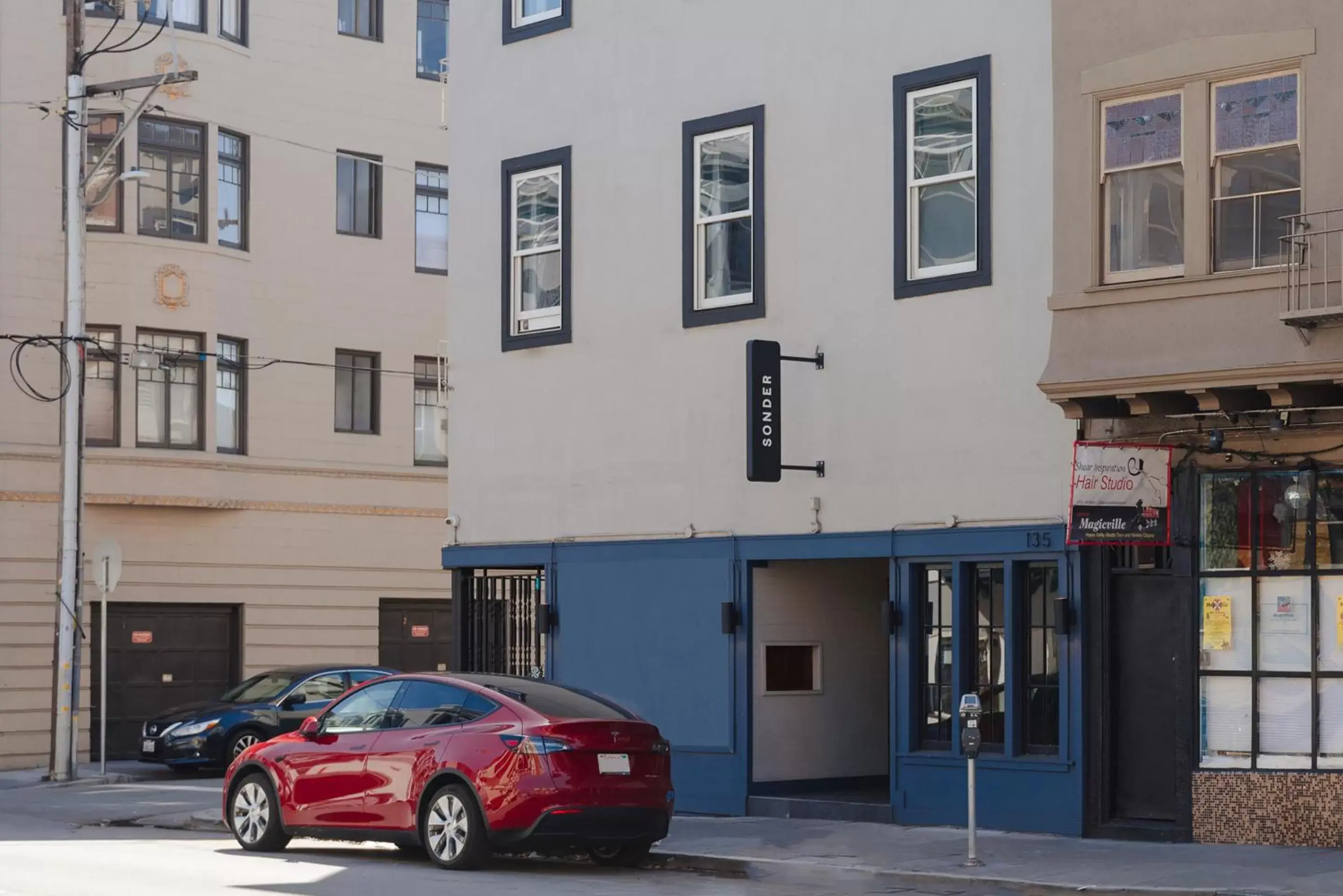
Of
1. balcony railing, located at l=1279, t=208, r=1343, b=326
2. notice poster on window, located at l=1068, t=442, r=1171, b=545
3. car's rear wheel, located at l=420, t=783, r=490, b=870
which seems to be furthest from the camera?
notice poster on window, located at l=1068, t=442, r=1171, b=545

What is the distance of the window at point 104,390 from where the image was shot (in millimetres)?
30219

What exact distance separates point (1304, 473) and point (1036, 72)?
4223mm

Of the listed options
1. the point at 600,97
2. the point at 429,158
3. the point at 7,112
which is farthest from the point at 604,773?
the point at 429,158

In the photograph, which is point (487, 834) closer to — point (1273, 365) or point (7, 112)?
point (1273, 365)

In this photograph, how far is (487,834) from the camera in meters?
15.3

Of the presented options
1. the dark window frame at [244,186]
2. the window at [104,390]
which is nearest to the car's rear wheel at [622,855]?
the window at [104,390]

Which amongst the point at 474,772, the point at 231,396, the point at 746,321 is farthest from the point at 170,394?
the point at 474,772

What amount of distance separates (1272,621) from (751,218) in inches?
263

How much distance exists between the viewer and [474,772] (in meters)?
15.3

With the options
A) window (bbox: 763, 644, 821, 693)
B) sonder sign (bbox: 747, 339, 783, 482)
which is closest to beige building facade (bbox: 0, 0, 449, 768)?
window (bbox: 763, 644, 821, 693)

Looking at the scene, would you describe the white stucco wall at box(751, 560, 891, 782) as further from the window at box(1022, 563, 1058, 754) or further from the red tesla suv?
the red tesla suv

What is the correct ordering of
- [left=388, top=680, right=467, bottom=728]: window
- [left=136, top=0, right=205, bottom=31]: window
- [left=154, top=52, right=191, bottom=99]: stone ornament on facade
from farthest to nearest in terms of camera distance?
1. [left=136, top=0, right=205, bottom=31]: window
2. [left=154, top=52, right=191, bottom=99]: stone ornament on facade
3. [left=388, top=680, right=467, bottom=728]: window

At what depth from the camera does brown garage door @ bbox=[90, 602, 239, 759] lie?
1208 inches

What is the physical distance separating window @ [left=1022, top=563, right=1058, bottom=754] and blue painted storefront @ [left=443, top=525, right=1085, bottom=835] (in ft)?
0.52
